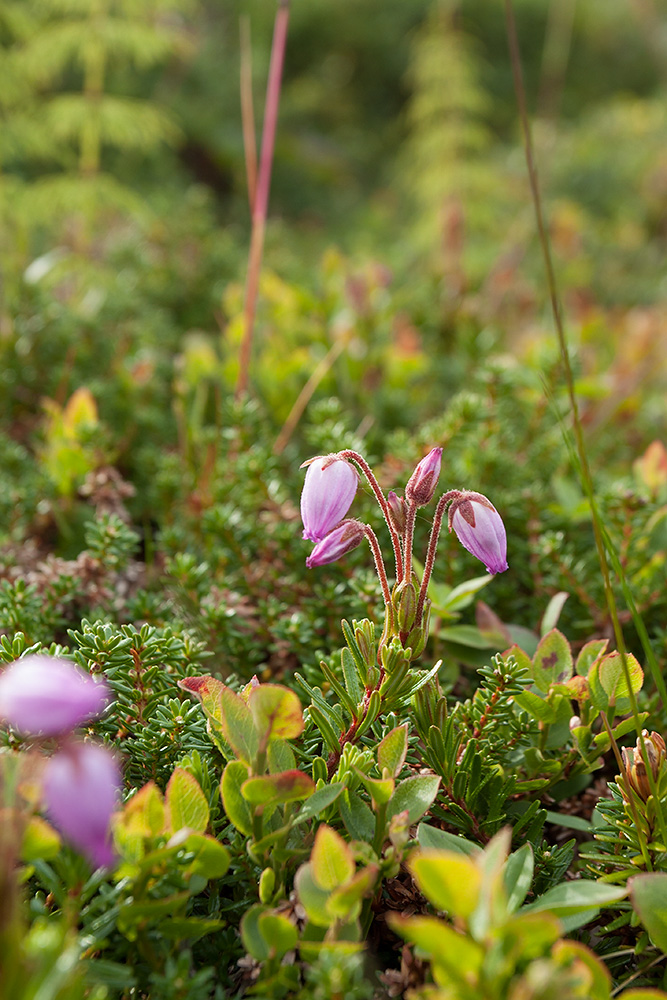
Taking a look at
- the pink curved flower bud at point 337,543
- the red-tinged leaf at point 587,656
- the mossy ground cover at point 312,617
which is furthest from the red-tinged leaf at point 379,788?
the red-tinged leaf at point 587,656

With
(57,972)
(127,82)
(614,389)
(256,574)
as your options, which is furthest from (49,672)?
(127,82)

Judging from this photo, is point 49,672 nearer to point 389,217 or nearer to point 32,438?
point 32,438

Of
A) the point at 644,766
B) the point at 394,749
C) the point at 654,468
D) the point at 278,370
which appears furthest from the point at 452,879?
the point at 278,370

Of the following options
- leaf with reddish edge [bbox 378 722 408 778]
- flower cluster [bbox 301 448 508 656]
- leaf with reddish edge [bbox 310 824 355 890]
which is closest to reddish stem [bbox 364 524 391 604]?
flower cluster [bbox 301 448 508 656]

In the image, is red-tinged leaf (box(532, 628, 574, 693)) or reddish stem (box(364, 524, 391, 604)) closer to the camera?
reddish stem (box(364, 524, 391, 604))

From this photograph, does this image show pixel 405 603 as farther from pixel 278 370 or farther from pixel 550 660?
pixel 278 370

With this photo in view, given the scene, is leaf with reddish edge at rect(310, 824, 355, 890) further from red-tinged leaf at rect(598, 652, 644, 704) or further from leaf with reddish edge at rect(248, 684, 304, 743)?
red-tinged leaf at rect(598, 652, 644, 704)
